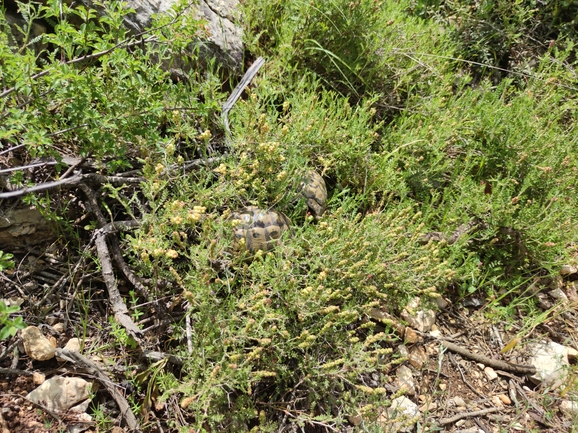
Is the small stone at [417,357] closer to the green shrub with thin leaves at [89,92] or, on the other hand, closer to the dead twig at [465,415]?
the dead twig at [465,415]

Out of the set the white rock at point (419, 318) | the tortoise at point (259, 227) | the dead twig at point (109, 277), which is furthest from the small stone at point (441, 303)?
the dead twig at point (109, 277)

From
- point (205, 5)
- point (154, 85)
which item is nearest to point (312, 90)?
point (205, 5)

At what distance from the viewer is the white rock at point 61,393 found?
2.10 meters

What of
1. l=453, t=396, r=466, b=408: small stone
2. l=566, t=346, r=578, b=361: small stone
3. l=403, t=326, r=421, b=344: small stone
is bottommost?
l=453, t=396, r=466, b=408: small stone

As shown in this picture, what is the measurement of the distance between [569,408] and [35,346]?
3164mm

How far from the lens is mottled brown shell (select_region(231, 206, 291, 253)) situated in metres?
2.59

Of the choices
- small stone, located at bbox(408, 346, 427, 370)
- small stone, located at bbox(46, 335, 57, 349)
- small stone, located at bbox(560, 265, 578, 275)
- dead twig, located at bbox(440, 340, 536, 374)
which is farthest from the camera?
small stone, located at bbox(560, 265, 578, 275)

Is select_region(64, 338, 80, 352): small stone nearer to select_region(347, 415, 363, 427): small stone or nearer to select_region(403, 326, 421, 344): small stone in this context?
select_region(347, 415, 363, 427): small stone

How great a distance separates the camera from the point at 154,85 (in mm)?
2547

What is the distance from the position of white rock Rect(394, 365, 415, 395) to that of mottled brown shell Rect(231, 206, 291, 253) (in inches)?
44.3

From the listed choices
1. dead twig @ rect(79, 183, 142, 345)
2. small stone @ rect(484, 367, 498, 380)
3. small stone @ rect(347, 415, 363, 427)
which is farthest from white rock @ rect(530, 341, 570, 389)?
dead twig @ rect(79, 183, 142, 345)

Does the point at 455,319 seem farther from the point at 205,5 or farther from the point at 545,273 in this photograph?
the point at 205,5

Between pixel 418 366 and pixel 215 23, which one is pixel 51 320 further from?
pixel 215 23

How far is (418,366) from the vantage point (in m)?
2.89
